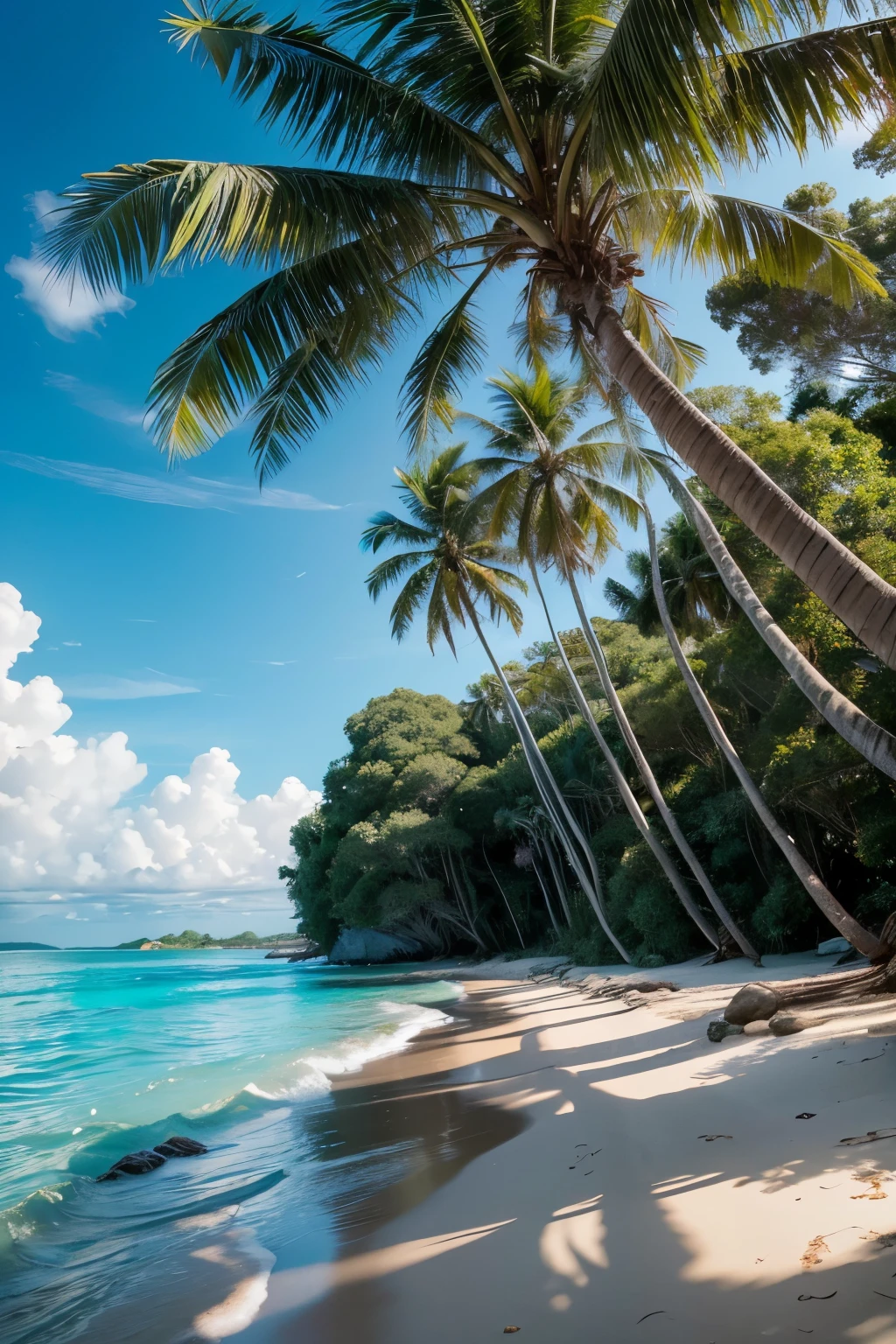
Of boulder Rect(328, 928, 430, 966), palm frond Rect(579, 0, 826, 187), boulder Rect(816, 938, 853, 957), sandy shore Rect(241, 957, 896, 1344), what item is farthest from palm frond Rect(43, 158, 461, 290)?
boulder Rect(328, 928, 430, 966)

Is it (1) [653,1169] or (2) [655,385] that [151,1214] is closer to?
(1) [653,1169]

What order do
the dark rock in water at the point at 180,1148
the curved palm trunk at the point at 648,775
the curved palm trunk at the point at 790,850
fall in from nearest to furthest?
the dark rock in water at the point at 180,1148 < the curved palm trunk at the point at 790,850 < the curved palm trunk at the point at 648,775

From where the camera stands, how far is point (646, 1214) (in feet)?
10.6

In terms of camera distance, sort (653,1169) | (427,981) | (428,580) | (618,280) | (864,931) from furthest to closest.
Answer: (427,981) → (428,580) → (864,931) → (618,280) → (653,1169)

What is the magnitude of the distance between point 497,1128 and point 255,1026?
1234cm

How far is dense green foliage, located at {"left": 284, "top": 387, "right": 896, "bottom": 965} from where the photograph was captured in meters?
9.77

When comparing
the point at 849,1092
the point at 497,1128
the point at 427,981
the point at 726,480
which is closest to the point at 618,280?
the point at 726,480

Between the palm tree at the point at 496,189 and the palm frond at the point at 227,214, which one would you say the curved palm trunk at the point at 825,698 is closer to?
the palm tree at the point at 496,189

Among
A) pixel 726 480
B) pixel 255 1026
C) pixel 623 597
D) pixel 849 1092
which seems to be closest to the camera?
pixel 849 1092

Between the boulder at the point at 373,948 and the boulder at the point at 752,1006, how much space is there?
3016cm

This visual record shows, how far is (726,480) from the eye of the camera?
4.52 metres

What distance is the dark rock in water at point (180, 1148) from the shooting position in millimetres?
6723

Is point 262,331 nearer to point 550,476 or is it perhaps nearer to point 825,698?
point 825,698

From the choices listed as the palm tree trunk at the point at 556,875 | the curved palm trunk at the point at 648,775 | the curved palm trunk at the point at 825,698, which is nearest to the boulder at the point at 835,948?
the curved palm trunk at the point at 648,775
